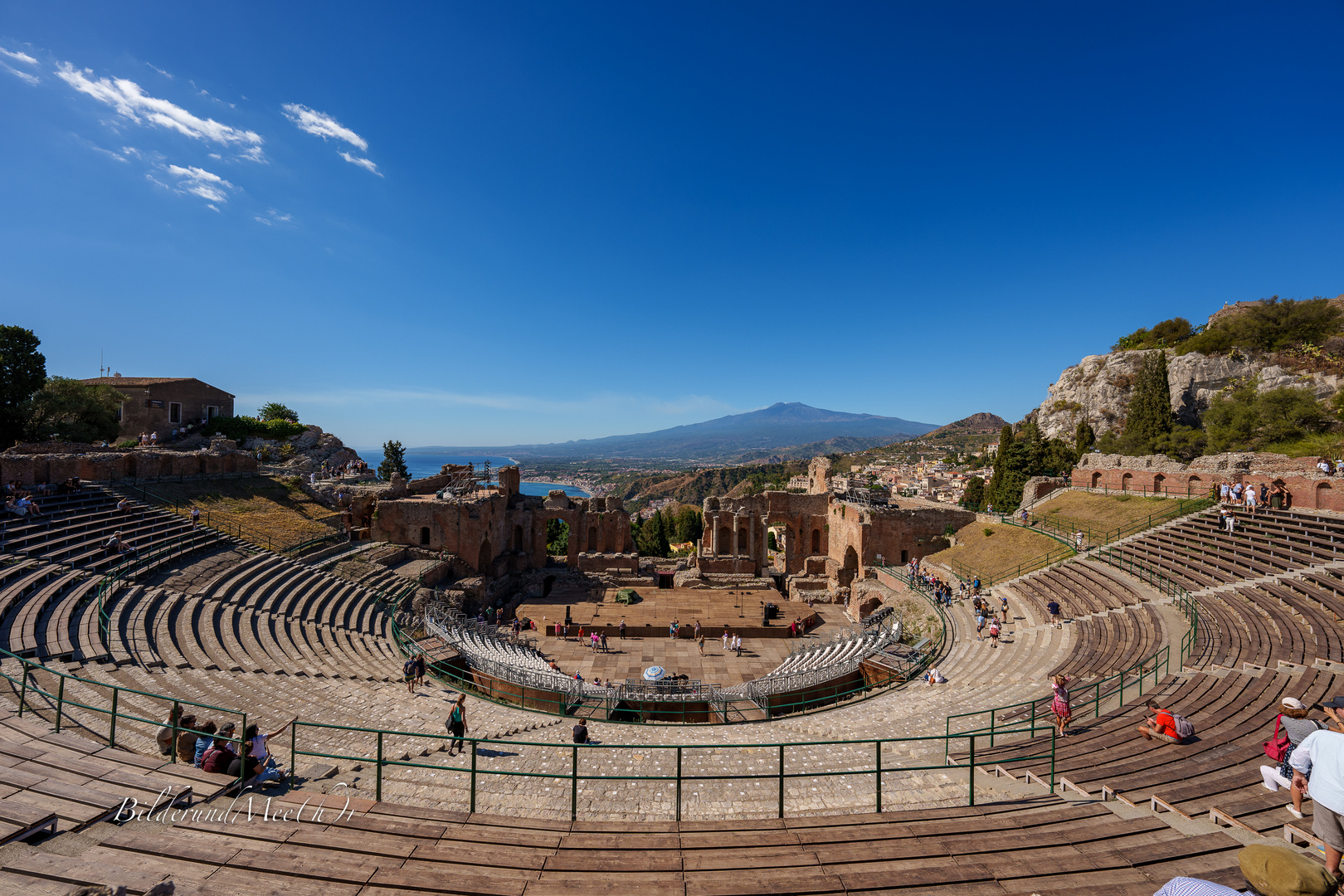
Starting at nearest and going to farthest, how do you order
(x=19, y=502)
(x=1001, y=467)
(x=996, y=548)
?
1. (x=19, y=502)
2. (x=996, y=548)
3. (x=1001, y=467)

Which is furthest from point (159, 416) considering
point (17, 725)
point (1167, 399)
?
point (1167, 399)

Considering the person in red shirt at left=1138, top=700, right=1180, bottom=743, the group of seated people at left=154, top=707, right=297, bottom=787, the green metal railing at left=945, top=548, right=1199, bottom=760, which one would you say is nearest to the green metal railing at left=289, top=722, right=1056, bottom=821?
the group of seated people at left=154, top=707, right=297, bottom=787

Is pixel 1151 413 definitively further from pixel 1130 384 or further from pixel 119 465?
pixel 119 465

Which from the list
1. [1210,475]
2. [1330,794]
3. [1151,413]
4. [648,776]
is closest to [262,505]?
[648,776]

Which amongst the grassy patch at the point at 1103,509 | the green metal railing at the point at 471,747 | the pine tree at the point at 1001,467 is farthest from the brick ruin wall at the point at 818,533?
the green metal railing at the point at 471,747

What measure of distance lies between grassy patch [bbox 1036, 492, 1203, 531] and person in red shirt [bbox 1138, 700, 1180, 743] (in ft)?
66.9

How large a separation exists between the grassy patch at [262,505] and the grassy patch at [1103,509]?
→ 39.2 metres

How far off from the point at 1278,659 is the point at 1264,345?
169 feet

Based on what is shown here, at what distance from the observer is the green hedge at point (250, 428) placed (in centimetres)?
4475

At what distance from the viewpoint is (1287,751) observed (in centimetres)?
641

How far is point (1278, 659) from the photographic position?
10977 mm

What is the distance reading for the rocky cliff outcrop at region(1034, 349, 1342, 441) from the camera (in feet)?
131

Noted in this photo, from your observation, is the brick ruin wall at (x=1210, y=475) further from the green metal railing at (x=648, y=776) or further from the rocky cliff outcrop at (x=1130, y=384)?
the green metal railing at (x=648, y=776)

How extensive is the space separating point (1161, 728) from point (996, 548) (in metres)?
20.8
